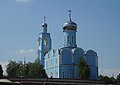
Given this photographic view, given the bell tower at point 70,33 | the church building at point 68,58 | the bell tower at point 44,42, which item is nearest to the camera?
the church building at point 68,58

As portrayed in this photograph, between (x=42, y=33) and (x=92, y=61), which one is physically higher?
(x=42, y=33)

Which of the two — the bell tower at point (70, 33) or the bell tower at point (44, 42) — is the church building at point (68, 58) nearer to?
the bell tower at point (70, 33)

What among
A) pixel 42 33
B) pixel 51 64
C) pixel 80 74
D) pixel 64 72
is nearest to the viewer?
pixel 80 74

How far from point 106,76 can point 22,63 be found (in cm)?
1908

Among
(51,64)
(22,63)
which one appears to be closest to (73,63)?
(51,64)

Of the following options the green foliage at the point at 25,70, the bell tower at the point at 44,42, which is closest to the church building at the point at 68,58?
the bell tower at the point at 44,42

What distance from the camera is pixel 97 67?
7025 cm

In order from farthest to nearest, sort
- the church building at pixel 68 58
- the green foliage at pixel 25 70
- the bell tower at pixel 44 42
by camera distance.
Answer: the bell tower at pixel 44 42
the church building at pixel 68 58
the green foliage at pixel 25 70

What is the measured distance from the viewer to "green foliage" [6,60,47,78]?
6325 cm

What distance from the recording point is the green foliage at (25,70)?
63250mm

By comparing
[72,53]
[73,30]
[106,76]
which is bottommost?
[106,76]

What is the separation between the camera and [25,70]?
66.4 meters

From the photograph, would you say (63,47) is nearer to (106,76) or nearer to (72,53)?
(72,53)

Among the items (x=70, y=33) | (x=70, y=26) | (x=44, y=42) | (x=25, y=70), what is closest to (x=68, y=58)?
(x=70, y=33)
